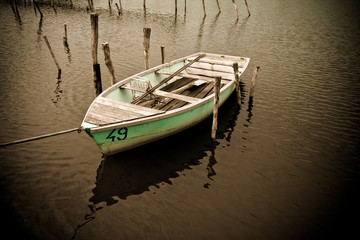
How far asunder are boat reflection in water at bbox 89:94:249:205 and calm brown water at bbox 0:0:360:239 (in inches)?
1.6

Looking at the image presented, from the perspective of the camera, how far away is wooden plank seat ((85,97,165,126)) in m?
6.54

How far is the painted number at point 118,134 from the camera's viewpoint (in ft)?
20.9

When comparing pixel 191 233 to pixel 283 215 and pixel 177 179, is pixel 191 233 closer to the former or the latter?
pixel 177 179

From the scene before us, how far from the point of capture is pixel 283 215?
601cm

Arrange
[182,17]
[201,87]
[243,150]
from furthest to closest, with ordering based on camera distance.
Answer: [182,17], [201,87], [243,150]

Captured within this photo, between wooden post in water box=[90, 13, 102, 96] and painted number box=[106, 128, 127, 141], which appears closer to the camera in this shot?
painted number box=[106, 128, 127, 141]

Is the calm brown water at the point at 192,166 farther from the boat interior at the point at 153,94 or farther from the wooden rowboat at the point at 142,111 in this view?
the boat interior at the point at 153,94

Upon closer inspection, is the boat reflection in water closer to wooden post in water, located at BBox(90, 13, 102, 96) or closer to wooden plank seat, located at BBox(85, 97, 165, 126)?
wooden plank seat, located at BBox(85, 97, 165, 126)

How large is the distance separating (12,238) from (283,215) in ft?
23.0

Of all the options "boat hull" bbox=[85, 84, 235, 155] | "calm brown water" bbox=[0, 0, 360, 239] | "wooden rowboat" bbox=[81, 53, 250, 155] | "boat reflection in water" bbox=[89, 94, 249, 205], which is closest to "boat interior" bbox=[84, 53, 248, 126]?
"wooden rowboat" bbox=[81, 53, 250, 155]

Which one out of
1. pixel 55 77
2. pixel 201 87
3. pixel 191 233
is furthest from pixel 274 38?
pixel 191 233

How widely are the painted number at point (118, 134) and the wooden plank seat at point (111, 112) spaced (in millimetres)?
314

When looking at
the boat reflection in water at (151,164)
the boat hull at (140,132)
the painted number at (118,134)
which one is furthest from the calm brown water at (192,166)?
the painted number at (118,134)

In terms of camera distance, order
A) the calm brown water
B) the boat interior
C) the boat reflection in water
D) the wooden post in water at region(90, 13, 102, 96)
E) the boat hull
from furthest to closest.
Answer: the wooden post in water at region(90, 13, 102, 96)
the boat interior
the boat reflection in water
the boat hull
the calm brown water
